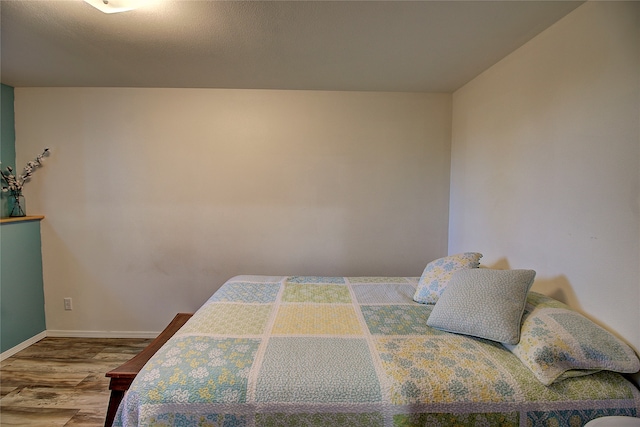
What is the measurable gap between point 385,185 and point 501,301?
153 cm

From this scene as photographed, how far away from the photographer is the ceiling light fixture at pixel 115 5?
1.29 meters

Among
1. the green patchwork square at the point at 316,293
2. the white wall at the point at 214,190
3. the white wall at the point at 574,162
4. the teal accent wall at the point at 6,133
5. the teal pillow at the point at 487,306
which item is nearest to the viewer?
the white wall at the point at 574,162

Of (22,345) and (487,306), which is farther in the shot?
(22,345)

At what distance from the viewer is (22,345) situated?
242 centimetres

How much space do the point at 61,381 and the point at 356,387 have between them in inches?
91.7

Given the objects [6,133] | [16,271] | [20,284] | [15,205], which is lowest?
[20,284]

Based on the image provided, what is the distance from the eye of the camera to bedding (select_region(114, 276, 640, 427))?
1008 millimetres

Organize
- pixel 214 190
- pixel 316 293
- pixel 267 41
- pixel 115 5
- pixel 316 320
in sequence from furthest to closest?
1. pixel 214 190
2. pixel 316 293
3. pixel 267 41
4. pixel 316 320
5. pixel 115 5

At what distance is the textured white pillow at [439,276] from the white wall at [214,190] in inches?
32.7

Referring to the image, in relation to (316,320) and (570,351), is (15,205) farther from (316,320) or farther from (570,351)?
(570,351)

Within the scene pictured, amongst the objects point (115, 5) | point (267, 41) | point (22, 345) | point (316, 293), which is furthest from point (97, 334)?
point (267, 41)

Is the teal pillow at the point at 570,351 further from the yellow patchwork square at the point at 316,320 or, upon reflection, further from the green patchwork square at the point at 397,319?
the yellow patchwork square at the point at 316,320

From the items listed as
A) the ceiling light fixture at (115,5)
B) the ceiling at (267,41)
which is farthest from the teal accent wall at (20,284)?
the ceiling light fixture at (115,5)

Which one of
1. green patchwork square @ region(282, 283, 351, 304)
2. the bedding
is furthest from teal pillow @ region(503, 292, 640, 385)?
green patchwork square @ region(282, 283, 351, 304)
